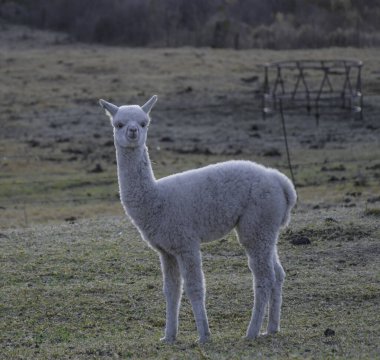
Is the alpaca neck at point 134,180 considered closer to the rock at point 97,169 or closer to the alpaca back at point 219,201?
the alpaca back at point 219,201

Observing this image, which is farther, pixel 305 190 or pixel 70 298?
pixel 305 190

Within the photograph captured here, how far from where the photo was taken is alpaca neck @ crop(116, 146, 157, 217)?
10.5 meters

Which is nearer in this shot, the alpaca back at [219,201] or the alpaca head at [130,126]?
the alpaca head at [130,126]

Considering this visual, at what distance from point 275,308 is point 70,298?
3205mm

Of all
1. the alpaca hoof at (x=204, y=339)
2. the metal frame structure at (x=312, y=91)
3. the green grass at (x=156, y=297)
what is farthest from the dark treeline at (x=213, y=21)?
the alpaca hoof at (x=204, y=339)

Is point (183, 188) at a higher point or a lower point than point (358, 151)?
higher

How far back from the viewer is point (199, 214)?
1046cm

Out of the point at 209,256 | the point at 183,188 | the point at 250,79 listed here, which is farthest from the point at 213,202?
the point at 250,79

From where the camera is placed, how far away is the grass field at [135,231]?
11039 millimetres

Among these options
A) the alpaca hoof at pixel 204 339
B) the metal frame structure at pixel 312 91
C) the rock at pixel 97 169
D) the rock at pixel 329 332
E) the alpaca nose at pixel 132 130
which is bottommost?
the rock at pixel 97 169

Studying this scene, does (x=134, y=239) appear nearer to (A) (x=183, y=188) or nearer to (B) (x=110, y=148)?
(A) (x=183, y=188)

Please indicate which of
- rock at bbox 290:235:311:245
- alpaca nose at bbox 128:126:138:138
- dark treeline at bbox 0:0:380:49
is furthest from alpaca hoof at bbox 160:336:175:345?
dark treeline at bbox 0:0:380:49

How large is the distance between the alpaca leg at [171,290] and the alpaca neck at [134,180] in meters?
0.61

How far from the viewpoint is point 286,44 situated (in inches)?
2376
